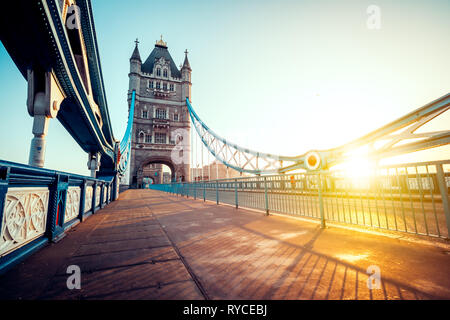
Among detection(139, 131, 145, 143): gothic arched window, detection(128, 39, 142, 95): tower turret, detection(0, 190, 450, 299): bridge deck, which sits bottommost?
detection(0, 190, 450, 299): bridge deck

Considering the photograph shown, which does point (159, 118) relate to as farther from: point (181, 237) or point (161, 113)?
point (181, 237)

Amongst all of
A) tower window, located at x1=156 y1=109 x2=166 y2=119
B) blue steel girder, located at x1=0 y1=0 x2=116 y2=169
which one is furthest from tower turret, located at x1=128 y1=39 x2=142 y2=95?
blue steel girder, located at x1=0 y1=0 x2=116 y2=169

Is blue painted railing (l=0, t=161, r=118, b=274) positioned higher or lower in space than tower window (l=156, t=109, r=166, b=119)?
lower

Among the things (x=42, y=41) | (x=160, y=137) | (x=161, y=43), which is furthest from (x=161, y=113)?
(x=42, y=41)

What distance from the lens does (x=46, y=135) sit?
3914 mm

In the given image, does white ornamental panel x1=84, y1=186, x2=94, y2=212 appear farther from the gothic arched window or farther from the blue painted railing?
the gothic arched window

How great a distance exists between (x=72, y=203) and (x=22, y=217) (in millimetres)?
1744

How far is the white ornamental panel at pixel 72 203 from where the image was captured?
3.15 meters

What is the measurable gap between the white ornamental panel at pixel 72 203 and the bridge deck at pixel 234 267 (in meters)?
0.74

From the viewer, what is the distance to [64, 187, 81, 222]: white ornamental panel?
3.15 m

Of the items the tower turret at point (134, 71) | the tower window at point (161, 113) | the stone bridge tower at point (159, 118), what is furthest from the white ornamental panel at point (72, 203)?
the tower turret at point (134, 71)

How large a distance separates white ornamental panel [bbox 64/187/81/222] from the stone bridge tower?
30120mm
